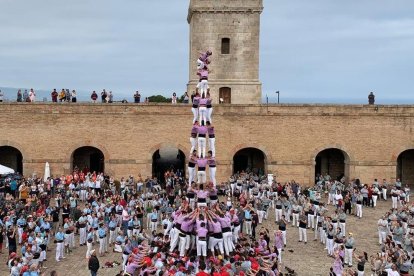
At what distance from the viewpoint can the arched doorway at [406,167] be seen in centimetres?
3809

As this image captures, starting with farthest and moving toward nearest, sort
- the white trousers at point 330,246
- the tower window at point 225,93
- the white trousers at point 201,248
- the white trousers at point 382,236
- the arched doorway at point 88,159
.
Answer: the tower window at point 225,93, the arched doorway at point 88,159, the white trousers at point 382,236, the white trousers at point 330,246, the white trousers at point 201,248

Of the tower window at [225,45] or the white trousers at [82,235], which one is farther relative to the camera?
the tower window at [225,45]

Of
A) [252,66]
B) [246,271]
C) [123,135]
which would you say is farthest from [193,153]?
[252,66]

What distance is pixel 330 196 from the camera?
31.3 metres

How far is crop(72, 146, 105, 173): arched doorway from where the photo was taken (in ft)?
121

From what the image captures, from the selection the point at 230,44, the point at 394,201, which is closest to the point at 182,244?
the point at 394,201

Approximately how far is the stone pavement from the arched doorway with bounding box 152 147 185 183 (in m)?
11.7

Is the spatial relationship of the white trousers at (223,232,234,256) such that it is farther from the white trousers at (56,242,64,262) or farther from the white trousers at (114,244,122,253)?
the white trousers at (56,242,64,262)

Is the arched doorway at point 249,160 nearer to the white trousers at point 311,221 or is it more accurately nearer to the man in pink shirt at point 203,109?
the white trousers at point 311,221

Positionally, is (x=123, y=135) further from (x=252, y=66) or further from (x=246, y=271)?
(x=246, y=271)

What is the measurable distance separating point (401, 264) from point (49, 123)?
24.3 metres

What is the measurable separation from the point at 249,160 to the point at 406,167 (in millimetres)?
11132

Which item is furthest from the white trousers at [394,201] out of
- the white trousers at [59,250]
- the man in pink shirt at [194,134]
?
the white trousers at [59,250]

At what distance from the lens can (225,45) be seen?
40.7m
